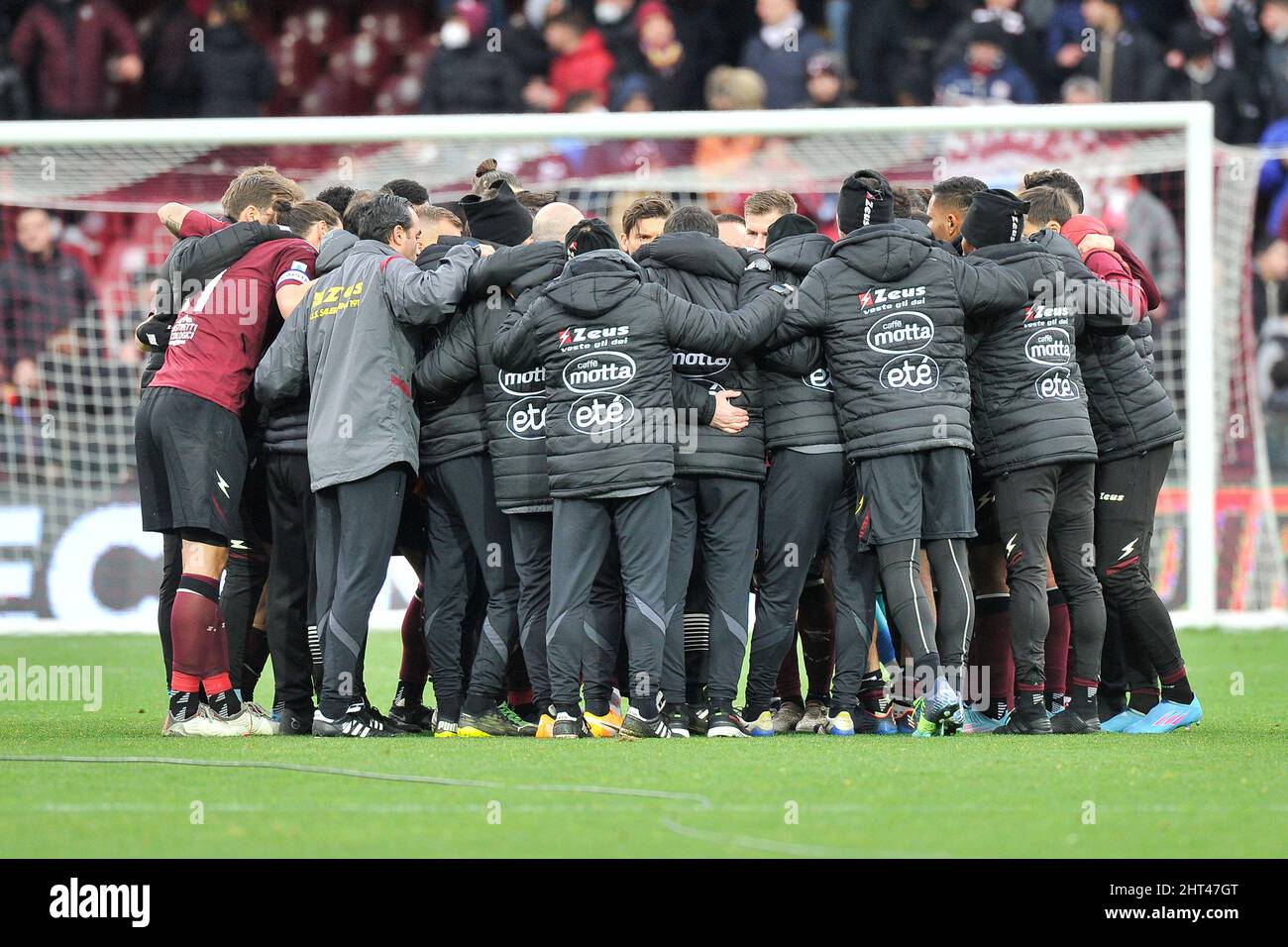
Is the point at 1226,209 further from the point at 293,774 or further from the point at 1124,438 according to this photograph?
the point at 293,774

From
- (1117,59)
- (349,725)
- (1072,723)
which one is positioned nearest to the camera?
(349,725)

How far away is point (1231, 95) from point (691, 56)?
4809mm

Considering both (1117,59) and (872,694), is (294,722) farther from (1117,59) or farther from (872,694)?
(1117,59)

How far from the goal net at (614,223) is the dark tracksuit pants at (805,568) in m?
5.05

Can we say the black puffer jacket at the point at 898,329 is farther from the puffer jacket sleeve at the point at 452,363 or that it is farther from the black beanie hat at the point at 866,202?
the puffer jacket sleeve at the point at 452,363

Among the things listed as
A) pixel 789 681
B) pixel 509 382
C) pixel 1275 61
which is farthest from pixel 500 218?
pixel 1275 61

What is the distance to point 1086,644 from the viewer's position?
24.5 ft

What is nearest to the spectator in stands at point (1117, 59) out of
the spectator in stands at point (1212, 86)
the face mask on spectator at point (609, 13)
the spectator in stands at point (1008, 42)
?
the spectator in stands at point (1212, 86)

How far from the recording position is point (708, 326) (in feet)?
23.6

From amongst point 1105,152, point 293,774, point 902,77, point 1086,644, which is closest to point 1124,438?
point 1086,644

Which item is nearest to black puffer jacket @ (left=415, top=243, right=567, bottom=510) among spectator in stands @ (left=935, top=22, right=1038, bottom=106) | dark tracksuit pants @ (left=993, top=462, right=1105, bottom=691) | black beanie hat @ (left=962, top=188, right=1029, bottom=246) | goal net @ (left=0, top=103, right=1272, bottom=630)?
black beanie hat @ (left=962, top=188, right=1029, bottom=246)

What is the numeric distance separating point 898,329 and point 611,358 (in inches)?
44.8

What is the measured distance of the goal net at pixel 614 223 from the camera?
41.6 feet

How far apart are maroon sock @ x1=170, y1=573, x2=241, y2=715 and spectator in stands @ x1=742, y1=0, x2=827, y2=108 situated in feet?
32.3
